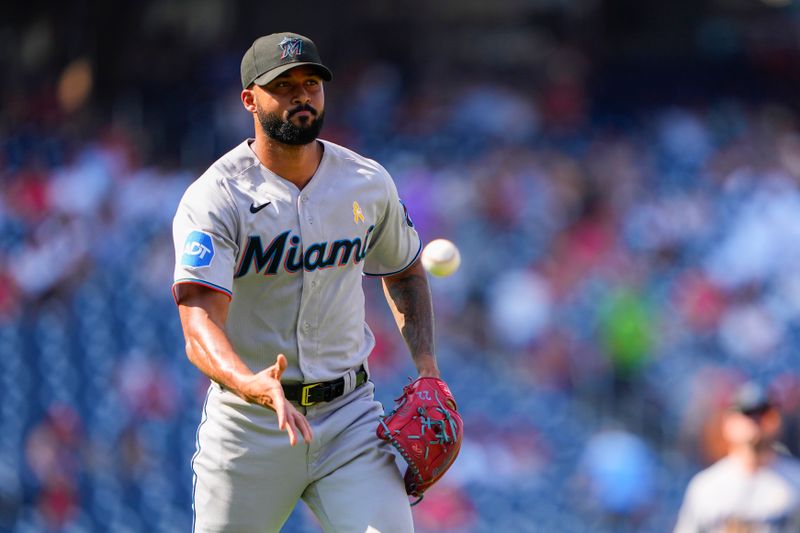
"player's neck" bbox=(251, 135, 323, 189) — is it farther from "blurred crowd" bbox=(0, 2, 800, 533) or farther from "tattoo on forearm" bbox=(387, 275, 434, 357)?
"blurred crowd" bbox=(0, 2, 800, 533)

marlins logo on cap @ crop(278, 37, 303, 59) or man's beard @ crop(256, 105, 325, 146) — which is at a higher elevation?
marlins logo on cap @ crop(278, 37, 303, 59)

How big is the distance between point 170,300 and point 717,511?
21.1 ft

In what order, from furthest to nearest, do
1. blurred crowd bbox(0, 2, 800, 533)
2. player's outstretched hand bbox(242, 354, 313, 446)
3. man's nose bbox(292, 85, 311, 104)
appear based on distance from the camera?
blurred crowd bbox(0, 2, 800, 533) → man's nose bbox(292, 85, 311, 104) → player's outstretched hand bbox(242, 354, 313, 446)

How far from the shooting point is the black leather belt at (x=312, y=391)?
3.52m

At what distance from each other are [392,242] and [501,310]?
6418mm

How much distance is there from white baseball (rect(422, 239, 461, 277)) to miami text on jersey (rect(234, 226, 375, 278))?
0.77m

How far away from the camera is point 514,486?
30.8 ft

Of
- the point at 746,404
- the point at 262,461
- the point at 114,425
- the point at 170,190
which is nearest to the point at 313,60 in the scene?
the point at 262,461

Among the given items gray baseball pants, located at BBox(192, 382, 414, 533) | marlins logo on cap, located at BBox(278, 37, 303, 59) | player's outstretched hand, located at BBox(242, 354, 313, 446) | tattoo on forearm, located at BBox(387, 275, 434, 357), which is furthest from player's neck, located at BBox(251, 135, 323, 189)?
player's outstretched hand, located at BBox(242, 354, 313, 446)

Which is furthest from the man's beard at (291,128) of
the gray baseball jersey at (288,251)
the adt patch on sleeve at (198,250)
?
the adt patch on sleeve at (198,250)

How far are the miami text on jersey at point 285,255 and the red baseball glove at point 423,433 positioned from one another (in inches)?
18.9

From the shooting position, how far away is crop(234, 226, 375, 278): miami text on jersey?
11.4 ft

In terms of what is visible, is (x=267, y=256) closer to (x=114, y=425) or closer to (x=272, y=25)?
(x=114, y=425)

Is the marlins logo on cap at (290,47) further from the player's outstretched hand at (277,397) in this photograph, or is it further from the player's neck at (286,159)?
the player's outstretched hand at (277,397)
